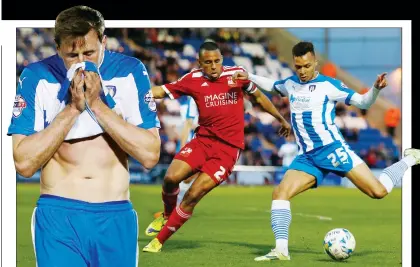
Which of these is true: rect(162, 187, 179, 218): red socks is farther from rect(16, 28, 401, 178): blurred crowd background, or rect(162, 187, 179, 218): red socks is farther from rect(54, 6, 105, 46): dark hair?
rect(16, 28, 401, 178): blurred crowd background

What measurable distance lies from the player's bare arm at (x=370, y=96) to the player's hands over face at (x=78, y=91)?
4379 millimetres

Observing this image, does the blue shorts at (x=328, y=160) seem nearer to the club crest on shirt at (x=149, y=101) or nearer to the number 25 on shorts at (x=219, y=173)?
the number 25 on shorts at (x=219, y=173)

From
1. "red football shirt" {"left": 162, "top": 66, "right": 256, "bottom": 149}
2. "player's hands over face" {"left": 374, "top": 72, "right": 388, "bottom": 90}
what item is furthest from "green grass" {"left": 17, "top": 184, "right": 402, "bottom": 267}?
"player's hands over face" {"left": 374, "top": 72, "right": 388, "bottom": 90}

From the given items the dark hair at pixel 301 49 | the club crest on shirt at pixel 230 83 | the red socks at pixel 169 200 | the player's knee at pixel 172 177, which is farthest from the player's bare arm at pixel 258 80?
the red socks at pixel 169 200

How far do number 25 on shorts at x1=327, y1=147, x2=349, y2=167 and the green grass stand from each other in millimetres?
883

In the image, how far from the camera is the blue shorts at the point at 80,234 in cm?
400

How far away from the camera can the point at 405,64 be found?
7484 mm

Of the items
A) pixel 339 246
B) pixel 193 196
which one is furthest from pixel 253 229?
pixel 339 246

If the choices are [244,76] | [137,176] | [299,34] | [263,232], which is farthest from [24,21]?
[137,176]

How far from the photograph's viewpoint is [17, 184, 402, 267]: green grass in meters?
8.28

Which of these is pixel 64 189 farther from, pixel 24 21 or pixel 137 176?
pixel 137 176

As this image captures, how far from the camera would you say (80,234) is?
4.03 meters

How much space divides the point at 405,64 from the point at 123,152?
394 centimetres

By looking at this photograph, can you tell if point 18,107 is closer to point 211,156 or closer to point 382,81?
point 382,81
